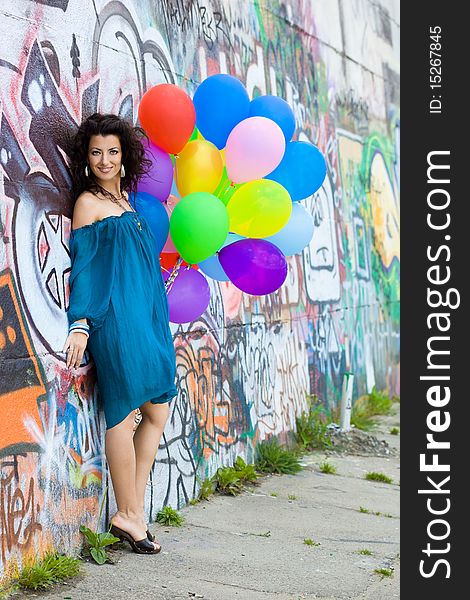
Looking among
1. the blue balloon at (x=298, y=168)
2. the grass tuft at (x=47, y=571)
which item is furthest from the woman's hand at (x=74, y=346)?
the blue balloon at (x=298, y=168)

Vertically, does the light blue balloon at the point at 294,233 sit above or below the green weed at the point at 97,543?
above

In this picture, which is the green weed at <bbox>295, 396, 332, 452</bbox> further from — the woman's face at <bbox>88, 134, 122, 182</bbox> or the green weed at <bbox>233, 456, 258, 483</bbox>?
the woman's face at <bbox>88, 134, 122, 182</bbox>

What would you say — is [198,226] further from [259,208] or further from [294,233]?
[294,233]

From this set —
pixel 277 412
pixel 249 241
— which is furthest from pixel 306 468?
pixel 249 241

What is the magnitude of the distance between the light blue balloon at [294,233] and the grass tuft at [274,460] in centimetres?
200

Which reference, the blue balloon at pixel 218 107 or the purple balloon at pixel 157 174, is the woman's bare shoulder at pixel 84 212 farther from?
the blue balloon at pixel 218 107

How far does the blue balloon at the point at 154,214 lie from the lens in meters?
4.71

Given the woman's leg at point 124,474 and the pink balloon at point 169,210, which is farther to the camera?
the pink balloon at point 169,210

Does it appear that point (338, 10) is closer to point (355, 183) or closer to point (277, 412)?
point (355, 183)

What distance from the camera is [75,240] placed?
4480 mm

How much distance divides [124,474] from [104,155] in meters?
1.50

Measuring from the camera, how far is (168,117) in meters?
4.64

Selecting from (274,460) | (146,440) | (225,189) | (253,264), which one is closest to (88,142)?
(225,189)

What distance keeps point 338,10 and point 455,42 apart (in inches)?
111
